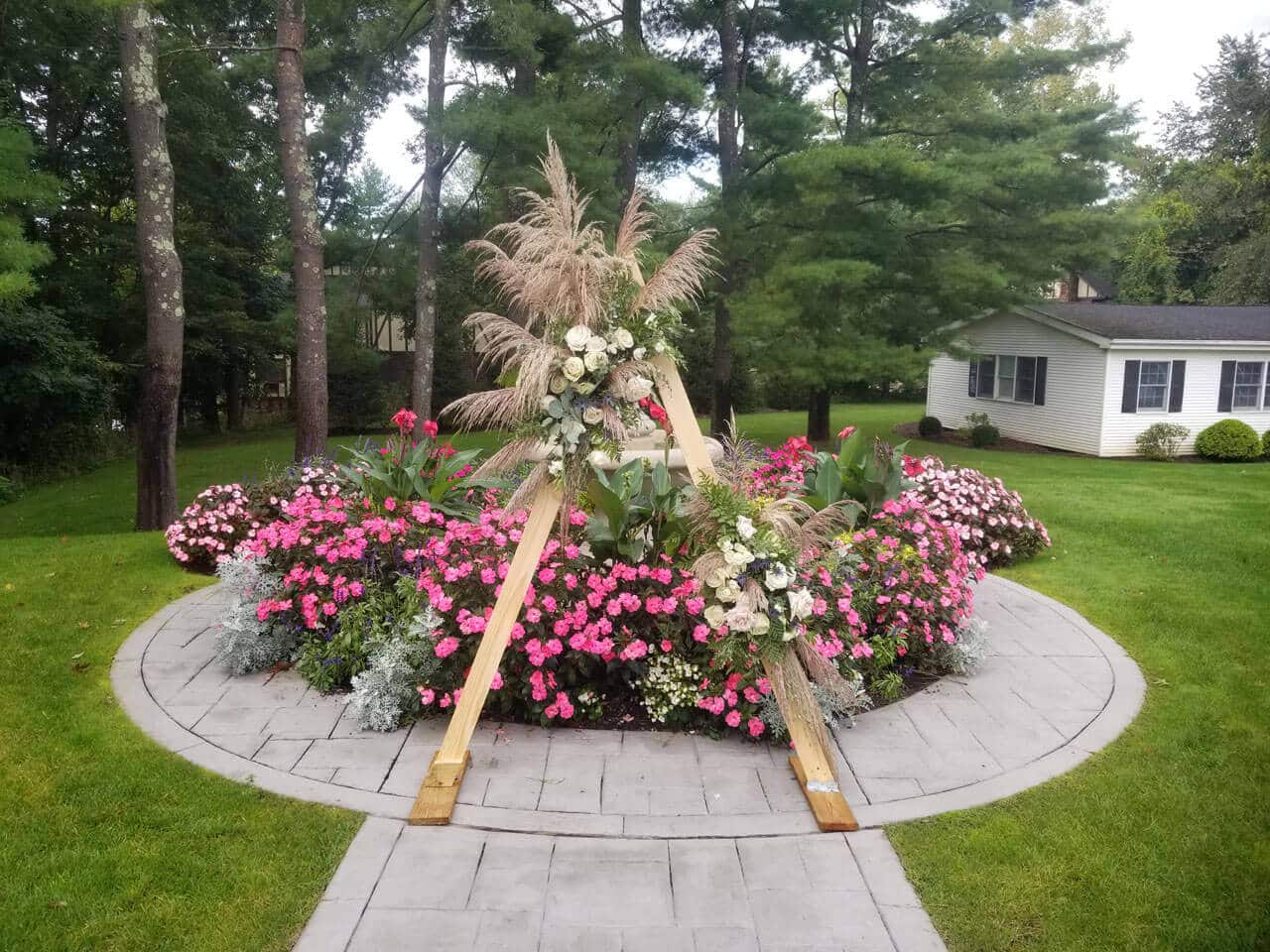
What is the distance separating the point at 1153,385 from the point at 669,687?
17021mm

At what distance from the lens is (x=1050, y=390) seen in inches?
725

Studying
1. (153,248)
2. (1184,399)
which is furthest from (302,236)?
(1184,399)

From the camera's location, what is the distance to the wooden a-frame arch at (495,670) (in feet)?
10.9

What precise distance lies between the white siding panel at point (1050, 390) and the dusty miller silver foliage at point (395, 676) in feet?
49.1

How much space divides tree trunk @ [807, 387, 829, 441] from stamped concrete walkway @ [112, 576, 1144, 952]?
42.3 feet

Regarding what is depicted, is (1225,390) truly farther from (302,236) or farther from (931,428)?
(302,236)

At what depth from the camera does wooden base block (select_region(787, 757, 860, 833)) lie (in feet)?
10.8

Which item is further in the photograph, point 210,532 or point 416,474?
point 210,532

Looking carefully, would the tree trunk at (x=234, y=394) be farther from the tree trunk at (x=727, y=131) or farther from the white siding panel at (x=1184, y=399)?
the white siding panel at (x=1184, y=399)

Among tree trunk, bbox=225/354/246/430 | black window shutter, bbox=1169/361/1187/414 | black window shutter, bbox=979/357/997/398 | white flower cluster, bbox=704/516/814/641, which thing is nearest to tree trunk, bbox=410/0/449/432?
tree trunk, bbox=225/354/246/430

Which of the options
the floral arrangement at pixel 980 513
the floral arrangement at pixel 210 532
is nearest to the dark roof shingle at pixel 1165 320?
the floral arrangement at pixel 980 513

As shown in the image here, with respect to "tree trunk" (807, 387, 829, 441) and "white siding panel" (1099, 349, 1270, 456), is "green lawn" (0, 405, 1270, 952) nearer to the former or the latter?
"tree trunk" (807, 387, 829, 441)

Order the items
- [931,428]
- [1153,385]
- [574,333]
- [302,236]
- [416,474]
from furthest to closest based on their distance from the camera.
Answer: [931,428]
[1153,385]
[302,236]
[416,474]
[574,333]

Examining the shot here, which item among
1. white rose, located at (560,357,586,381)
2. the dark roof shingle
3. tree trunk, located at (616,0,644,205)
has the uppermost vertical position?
tree trunk, located at (616,0,644,205)
